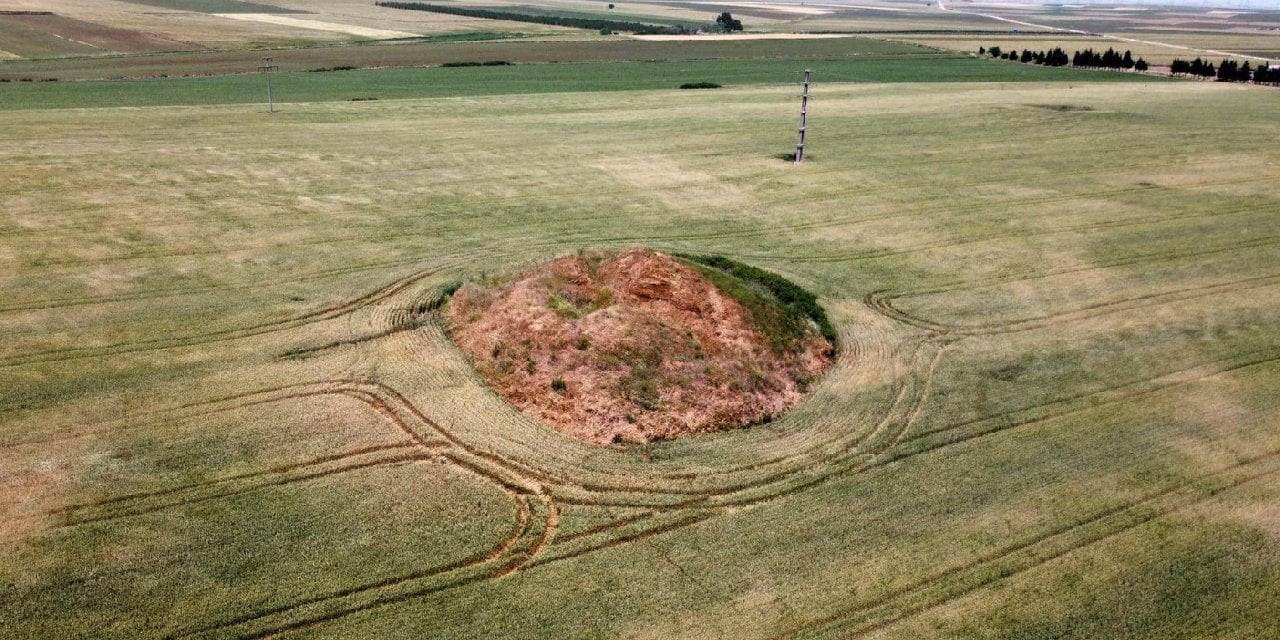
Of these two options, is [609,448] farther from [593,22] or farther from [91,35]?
[593,22]

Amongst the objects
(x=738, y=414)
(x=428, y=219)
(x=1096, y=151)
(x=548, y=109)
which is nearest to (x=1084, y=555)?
(x=738, y=414)

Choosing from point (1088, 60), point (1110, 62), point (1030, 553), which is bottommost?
point (1030, 553)

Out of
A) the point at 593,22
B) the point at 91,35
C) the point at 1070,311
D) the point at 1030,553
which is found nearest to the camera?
the point at 1030,553

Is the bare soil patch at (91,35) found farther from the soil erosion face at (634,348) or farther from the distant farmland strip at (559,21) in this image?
the soil erosion face at (634,348)

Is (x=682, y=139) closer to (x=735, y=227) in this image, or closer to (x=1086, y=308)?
(x=735, y=227)

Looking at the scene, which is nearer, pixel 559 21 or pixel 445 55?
pixel 445 55

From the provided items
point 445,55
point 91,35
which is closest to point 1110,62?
point 445,55

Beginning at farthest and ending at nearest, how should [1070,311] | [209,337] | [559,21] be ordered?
1. [559,21]
2. [1070,311]
3. [209,337]

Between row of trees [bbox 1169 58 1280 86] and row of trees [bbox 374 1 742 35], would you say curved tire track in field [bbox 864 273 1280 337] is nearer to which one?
row of trees [bbox 1169 58 1280 86]
